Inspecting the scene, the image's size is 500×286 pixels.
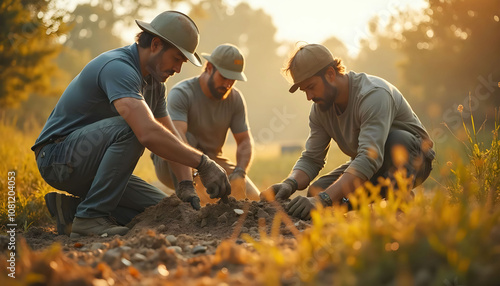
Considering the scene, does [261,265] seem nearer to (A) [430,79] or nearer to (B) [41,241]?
(B) [41,241]

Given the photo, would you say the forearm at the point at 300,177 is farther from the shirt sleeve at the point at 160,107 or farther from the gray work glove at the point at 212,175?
the shirt sleeve at the point at 160,107

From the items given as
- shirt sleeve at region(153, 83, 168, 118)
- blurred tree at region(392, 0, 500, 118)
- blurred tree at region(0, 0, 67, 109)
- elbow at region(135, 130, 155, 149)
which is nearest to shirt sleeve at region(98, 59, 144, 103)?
elbow at region(135, 130, 155, 149)

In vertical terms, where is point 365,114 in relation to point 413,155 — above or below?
above

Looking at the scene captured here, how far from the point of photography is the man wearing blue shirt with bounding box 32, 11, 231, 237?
3121 millimetres

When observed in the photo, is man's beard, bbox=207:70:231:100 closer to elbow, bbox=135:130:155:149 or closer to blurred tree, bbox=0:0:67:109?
elbow, bbox=135:130:155:149

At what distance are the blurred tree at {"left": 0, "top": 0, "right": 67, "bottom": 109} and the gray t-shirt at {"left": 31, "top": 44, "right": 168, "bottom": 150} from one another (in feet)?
14.9

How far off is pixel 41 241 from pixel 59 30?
532cm

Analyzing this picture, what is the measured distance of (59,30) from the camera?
7508 millimetres

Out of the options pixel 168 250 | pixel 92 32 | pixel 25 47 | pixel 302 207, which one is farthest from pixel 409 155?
pixel 92 32

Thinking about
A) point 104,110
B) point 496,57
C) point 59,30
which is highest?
point 59,30

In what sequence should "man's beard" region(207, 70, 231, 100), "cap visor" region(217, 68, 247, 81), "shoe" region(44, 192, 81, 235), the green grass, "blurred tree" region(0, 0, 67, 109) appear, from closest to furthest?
"shoe" region(44, 192, 81, 235), the green grass, "cap visor" region(217, 68, 247, 81), "man's beard" region(207, 70, 231, 100), "blurred tree" region(0, 0, 67, 109)

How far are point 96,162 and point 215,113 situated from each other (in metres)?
2.01

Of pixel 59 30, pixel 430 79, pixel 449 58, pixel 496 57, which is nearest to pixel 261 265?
pixel 59 30

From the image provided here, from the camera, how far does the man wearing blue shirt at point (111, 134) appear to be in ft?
10.2
